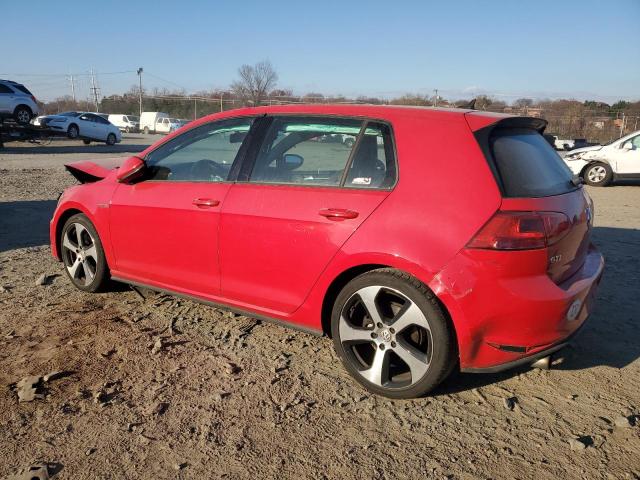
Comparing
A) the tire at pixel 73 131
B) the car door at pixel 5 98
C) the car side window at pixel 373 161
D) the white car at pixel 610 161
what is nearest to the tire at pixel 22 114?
the car door at pixel 5 98

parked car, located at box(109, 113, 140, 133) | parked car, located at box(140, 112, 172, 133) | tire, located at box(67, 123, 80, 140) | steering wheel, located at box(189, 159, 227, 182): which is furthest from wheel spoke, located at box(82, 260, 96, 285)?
parked car, located at box(109, 113, 140, 133)

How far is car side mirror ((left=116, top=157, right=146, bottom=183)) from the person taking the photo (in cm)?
401

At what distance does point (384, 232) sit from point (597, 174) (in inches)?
518

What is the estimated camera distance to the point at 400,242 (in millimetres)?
2834

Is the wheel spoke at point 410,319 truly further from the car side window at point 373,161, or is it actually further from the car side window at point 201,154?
the car side window at point 201,154

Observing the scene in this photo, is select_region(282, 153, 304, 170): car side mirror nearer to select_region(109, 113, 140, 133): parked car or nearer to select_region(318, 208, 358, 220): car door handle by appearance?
select_region(318, 208, 358, 220): car door handle

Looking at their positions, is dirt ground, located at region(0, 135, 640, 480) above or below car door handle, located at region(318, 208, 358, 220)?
below

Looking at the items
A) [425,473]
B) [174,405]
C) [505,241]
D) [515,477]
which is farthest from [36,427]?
[505,241]

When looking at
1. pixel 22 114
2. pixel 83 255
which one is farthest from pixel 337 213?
pixel 22 114

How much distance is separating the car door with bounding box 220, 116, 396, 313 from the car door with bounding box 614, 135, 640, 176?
12.6 metres

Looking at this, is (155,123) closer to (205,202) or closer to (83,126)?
(83,126)

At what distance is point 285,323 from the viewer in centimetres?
343

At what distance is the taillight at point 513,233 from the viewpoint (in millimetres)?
2662

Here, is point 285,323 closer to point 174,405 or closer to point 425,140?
point 174,405
